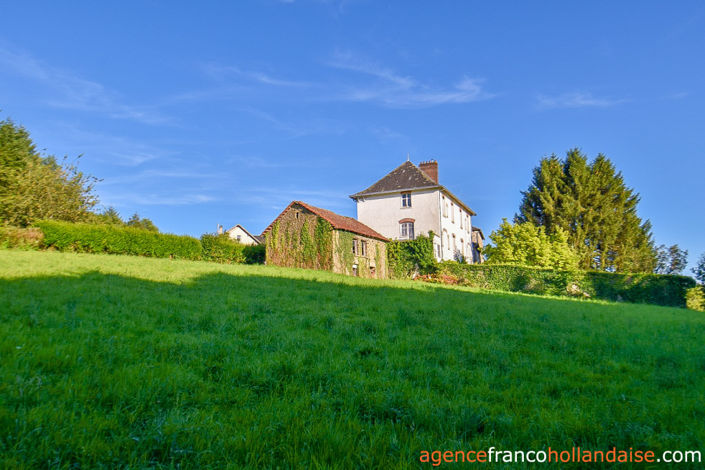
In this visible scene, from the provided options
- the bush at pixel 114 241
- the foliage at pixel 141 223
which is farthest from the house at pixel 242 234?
the bush at pixel 114 241

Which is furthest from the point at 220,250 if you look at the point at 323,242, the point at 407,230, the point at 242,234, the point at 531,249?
the point at 242,234

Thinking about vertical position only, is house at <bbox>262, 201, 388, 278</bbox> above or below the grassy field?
above

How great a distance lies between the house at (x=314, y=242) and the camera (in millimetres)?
27719

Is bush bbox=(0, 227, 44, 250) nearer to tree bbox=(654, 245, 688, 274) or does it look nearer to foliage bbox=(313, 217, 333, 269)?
foliage bbox=(313, 217, 333, 269)

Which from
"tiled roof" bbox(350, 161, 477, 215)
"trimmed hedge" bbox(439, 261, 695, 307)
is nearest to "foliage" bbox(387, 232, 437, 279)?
"trimmed hedge" bbox(439, 261, 695, 307)

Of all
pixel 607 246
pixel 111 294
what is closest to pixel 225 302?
pixel 111 294

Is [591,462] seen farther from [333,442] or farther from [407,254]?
[407,254]

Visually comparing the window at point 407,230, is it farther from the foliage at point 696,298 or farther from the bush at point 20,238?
the bush at point 20,238

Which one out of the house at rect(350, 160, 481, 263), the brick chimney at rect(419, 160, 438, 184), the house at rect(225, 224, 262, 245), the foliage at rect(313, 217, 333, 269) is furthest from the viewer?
the house at rect(225, 224, 262, 245)

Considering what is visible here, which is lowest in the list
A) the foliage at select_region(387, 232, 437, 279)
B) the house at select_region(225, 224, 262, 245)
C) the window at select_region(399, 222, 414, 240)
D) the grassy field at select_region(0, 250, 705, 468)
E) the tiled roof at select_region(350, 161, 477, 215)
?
the grassy field at select_region(0, 250, 705, 468)

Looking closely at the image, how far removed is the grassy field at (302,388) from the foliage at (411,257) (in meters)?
25.6

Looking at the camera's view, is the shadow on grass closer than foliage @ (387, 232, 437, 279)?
Yes

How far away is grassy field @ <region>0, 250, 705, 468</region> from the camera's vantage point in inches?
98.6

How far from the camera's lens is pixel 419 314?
28.5 feet
